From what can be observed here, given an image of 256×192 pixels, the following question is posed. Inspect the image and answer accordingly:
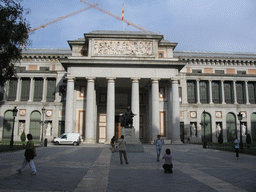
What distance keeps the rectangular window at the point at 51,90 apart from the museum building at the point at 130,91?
0.67 ft

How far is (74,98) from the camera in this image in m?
40.2

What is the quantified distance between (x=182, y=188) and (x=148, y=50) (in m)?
33.1

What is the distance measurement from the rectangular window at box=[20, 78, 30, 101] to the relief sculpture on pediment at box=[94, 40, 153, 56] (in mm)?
18872

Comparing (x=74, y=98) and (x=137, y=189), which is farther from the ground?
(x=74, y=98)

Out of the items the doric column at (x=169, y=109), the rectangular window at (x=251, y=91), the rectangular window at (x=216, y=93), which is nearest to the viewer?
the doric column at (x=169, y=109)

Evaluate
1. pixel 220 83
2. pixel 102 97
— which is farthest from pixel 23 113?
pixel 220 83

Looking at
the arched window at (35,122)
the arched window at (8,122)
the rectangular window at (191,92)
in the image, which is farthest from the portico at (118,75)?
the arched window at (8,122)

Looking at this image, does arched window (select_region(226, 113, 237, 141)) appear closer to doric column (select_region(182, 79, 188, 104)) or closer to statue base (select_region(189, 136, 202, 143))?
statue base (select_region(189, 136, 202, 143))

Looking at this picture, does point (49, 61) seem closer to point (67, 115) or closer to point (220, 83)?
point (67, 115)

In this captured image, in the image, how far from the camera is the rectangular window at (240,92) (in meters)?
51.1

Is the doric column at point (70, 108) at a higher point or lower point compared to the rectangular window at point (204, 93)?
lower

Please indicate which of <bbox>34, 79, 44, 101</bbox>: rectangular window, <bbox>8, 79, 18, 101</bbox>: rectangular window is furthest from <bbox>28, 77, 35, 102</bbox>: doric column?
<bbox>8, 79, 18, 101</bbox>: rectangular window

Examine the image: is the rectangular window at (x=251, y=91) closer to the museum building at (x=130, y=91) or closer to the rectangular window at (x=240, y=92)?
the museum building at (x=130, y=91)

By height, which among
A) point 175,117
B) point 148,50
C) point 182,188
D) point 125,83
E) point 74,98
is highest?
point 148,50
